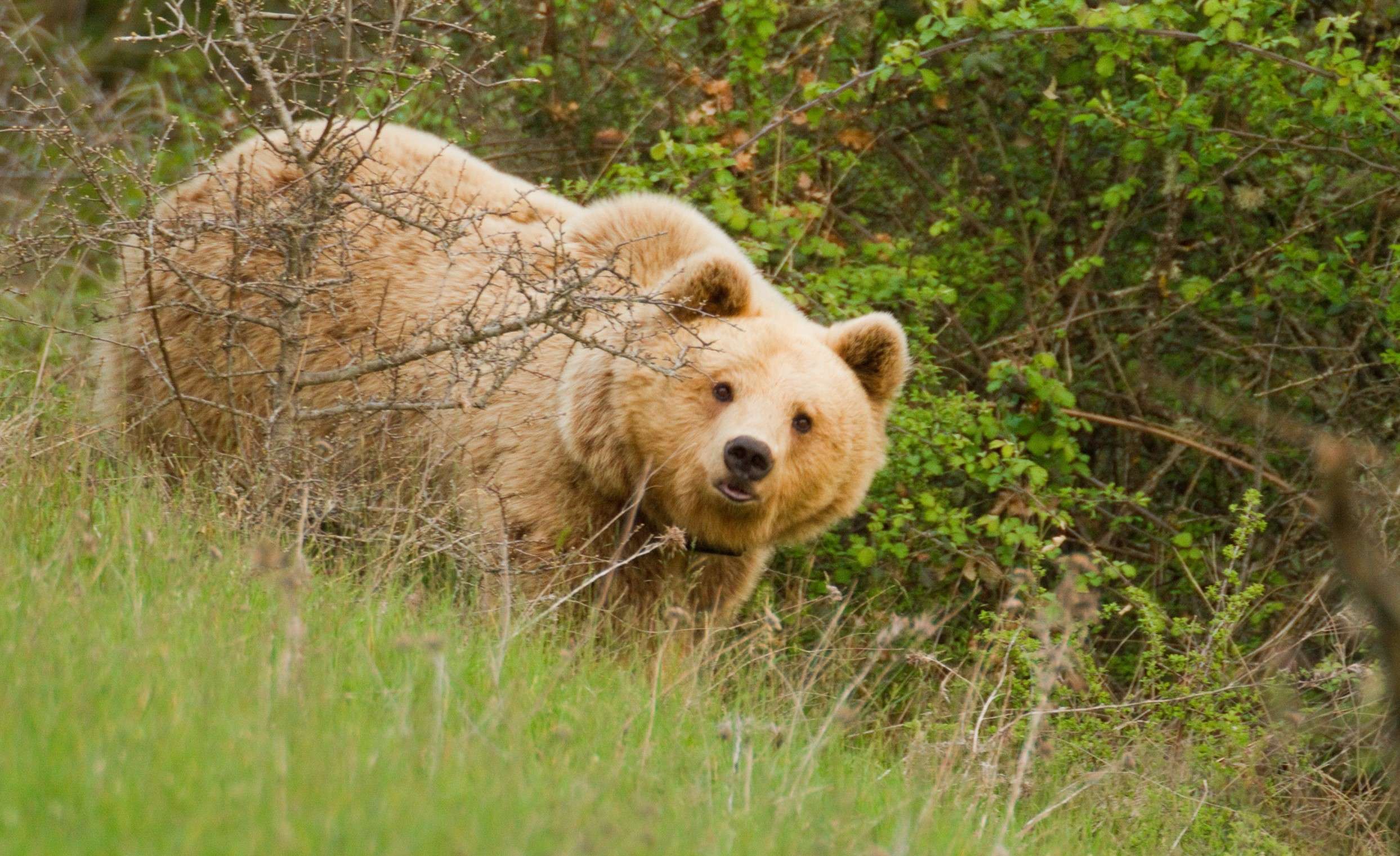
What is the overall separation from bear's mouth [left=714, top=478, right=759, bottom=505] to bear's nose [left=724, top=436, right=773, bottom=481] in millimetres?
43

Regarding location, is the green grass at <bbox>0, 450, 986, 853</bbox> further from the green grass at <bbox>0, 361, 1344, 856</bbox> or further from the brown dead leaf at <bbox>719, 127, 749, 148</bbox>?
the brown dead leaf at <bbox>719, 127, 749, 148</bbox>

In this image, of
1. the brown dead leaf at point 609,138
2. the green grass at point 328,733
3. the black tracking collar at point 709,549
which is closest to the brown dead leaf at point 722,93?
the brown dead leaf at point 609,138

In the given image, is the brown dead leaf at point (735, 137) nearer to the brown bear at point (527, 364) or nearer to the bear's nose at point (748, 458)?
the brown bear at point (527, 364)

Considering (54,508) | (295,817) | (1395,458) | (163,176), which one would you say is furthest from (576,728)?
(163,176)

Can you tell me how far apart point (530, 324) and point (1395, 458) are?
3719 mm

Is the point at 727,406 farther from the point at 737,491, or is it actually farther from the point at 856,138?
the point at 856,138

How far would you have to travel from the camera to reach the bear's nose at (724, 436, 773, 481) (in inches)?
208

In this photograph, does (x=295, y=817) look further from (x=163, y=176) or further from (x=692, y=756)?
(x=163, y=176)

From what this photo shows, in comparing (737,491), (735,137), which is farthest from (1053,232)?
(737,491)

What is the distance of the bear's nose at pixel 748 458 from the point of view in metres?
5.29

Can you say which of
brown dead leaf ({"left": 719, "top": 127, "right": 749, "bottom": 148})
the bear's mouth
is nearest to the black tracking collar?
the bear's mouth

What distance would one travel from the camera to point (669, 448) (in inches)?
221

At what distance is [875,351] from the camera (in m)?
6.01

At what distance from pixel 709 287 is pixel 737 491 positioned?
0.84 metres
